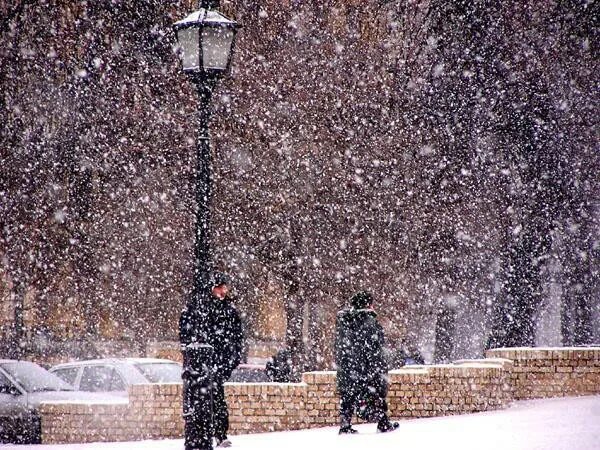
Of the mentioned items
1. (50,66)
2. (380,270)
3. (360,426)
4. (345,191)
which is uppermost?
(50,66)

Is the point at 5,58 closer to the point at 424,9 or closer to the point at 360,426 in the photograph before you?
the point at 424,9

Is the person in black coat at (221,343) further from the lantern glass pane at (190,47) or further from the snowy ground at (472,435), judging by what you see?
the lantern glass pane at (190,47)

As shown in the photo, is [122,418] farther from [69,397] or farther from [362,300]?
[362,300]

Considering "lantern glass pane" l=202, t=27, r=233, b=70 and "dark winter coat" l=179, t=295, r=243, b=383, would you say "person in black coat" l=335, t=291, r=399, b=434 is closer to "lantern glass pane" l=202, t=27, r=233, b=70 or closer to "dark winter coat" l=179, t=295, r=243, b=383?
"dark winter coat" l=179, t=295, r=243, b=383

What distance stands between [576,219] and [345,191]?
5428mm

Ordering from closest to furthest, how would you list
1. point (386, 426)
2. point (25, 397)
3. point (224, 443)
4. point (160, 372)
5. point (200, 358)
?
point (200, 358) < point (224, 443) < point (386, 426) < point (25, 397) < point (160, 372)

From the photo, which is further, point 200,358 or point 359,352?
point 359,352

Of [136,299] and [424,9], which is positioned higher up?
[424,9]

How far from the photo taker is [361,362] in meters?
14.3

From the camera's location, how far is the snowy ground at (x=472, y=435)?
37.9ft

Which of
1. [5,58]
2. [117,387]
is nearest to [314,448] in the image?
[117,387]

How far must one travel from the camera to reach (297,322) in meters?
24.7

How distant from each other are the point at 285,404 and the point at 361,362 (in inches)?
86.0

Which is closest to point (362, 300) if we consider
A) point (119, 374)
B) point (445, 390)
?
point (445, 390)
